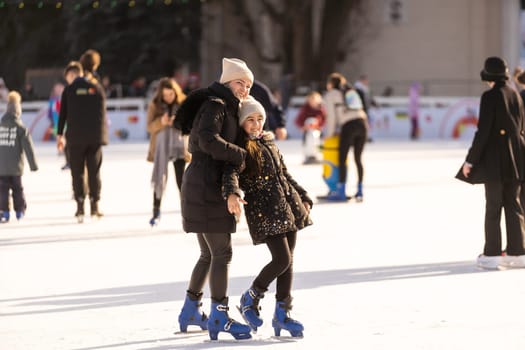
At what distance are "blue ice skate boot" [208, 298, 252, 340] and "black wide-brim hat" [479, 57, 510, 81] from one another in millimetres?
3748

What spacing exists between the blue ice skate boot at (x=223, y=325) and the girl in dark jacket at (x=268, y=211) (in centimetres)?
10

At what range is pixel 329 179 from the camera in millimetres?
16906

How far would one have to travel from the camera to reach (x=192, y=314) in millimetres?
7758

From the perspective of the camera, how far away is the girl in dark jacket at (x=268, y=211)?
7.46 meters

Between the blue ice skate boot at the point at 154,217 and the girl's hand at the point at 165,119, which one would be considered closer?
the girl's hand at the point at 165,119

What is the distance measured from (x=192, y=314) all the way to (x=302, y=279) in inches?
89.4

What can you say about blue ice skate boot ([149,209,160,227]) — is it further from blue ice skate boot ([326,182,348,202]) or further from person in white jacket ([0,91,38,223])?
blue ice skate boot ([326,182,348,202])

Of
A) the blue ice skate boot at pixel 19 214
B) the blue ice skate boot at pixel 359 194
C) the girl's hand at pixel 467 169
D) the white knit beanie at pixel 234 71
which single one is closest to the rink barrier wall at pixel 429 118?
the blue ice skate boot at pixel 359 194

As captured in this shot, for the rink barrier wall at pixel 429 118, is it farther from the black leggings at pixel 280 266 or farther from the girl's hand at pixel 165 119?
the black leggings at pixel 280 266

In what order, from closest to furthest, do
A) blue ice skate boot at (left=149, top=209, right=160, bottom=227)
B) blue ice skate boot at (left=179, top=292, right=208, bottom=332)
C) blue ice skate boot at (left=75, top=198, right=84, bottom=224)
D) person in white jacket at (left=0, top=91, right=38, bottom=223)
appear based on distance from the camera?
blue ice skate boot at (left=179, top=292, right=208, bottom=332) < blue ice skate boot at (left=149, top=209, right=160, bottom=227) < person in white jacket at (left=0, top=91, right=38, bottom=223) < blue ice skate boot at (left=75, top=198, right=84, bottom=224)

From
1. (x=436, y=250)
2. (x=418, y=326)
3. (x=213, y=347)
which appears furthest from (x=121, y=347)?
(x=436, y=250)

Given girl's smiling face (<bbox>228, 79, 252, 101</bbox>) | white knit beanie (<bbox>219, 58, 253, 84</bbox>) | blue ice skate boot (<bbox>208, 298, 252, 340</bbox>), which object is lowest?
blue ice skate boot (<bbox>208, 298, 252, 340</bbox>)

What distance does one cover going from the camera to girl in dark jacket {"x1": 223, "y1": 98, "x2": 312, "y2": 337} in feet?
24.5

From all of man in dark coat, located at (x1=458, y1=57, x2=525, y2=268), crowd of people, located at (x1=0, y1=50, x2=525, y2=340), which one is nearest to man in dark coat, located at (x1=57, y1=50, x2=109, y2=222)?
crowd of people, located at (x1=0, y1=50, x2=525, y2=340)
